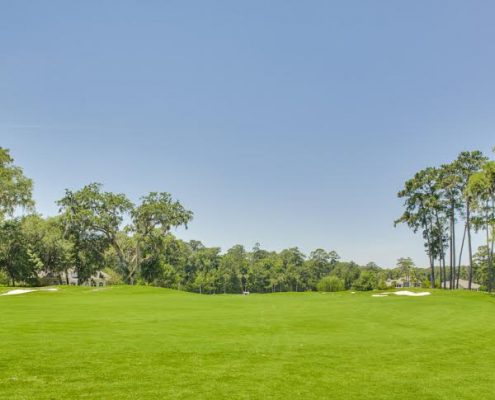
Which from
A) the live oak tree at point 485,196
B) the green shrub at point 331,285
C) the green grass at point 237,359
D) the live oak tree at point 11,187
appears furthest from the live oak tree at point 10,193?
the green shrub at point 331,285

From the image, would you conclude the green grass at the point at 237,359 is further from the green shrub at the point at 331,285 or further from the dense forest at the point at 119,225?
the green shrub at the point at 331,285

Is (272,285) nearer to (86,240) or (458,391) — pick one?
(86,240)

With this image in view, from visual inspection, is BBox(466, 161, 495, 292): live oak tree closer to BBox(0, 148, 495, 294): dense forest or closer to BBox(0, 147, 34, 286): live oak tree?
BBox(0, 148, 495, 294): dense forest

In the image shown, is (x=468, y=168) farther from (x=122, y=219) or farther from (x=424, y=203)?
(x=122, y=219)

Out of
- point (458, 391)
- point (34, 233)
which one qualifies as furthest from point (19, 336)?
point (34, 233)

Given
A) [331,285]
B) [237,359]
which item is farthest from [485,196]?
[331,285]

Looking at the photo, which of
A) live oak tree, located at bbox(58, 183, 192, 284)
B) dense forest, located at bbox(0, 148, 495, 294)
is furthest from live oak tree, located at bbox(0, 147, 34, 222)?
live oak tree, located at bbox(58, 183, 192, 284)

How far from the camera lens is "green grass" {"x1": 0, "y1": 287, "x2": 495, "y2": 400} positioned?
775cm

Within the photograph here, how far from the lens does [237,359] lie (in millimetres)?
10266


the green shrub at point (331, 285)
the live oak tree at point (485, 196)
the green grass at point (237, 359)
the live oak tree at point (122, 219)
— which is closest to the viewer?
the green grass at point (237, 359)

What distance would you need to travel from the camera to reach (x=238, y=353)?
35.8 feet

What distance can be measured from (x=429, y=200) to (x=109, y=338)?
5966cm

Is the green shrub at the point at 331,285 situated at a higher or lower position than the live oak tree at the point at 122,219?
lower

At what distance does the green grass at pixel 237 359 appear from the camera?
7754 mm
